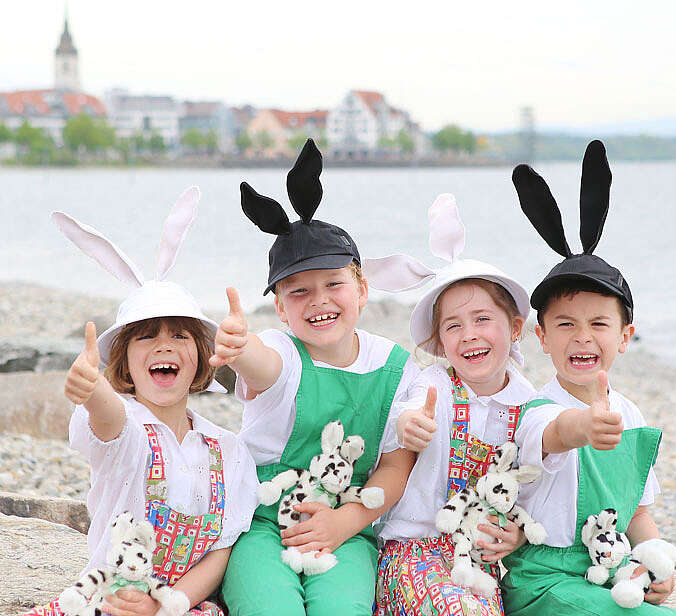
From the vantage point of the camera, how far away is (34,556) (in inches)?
127

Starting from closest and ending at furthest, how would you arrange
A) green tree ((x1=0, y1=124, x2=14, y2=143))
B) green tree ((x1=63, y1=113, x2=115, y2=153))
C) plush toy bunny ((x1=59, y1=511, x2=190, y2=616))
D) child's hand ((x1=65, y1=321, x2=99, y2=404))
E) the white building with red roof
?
child's hand ((x1=65, y1=321, x2=99, y2=404)), plush toy bunny ((x1=59, y1=511, x2=190, y2=616)), green tree ((x1=0, y1=124, x2=14, y2=143)), green tree ((x1=63, y1=113, x2=115, y2=153)), the white building with red roof

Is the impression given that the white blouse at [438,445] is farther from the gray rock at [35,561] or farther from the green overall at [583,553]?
the gray rock at [35,561]

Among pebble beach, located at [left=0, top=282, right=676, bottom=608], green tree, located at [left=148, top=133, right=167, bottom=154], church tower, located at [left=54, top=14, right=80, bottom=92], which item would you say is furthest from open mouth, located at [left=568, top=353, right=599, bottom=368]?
church tower, located at [left=54, top=14, right=80, bottom=92]

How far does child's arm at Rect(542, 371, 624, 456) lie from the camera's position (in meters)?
2.30

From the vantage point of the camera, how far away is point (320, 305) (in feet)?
9.16

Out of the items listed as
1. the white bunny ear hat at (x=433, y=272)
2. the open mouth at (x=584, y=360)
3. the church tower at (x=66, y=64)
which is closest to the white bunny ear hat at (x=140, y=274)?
the white bunny ear hat at (x=433, y=272)

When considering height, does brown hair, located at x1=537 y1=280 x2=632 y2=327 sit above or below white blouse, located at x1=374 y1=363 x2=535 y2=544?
above

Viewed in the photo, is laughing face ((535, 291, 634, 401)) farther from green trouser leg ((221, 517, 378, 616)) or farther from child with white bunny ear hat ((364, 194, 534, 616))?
green trouser leg ((221, 517, 378, 616))

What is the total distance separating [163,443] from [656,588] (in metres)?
1.49

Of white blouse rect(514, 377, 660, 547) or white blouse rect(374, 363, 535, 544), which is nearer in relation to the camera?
white blouse rect(514, 377, 660, 547)

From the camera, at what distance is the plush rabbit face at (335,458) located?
271 centimetres

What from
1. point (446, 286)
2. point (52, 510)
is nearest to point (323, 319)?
point (446, 286)

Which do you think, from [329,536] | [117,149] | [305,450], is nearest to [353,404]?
[305,450]

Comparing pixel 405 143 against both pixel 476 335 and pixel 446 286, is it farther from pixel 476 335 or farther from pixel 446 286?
pixel 476 335
